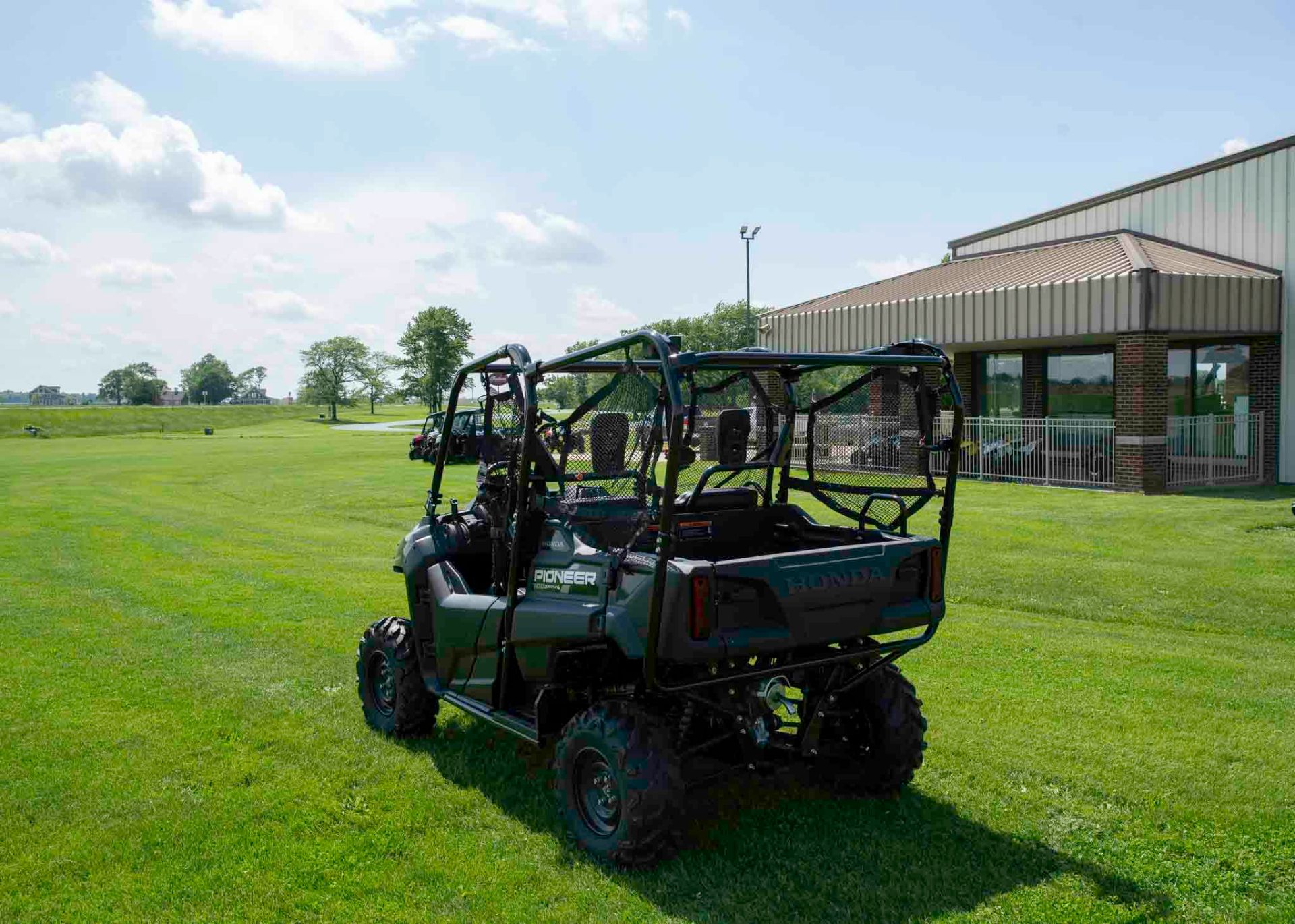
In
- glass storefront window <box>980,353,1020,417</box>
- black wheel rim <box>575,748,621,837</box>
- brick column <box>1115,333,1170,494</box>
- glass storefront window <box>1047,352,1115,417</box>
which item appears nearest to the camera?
black wheel rim <box>575,748,621,837</box>

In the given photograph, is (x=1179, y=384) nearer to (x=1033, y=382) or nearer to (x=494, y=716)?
(x=1033, y=382)

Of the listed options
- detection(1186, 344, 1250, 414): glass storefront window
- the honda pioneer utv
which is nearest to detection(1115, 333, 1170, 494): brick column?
detection(1186, 344, 1250, 414): glass storefront window

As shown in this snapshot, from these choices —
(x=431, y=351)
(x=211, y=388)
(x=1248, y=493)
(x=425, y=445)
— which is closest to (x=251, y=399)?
(x=211, y=388)

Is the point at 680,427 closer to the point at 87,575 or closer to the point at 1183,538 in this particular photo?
the point at 87,575

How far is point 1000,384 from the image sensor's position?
90.1 feet

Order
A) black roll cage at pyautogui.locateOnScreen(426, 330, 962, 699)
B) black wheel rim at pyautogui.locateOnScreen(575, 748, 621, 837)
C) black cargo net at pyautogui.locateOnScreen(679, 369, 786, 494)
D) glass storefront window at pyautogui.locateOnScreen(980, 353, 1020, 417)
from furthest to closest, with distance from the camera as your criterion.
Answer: glass storefront window at pyautogui.locateOnScreen(980, 353, 1020, 417), black cargo net at pyautogui.locateOnScreen(679, 369, 786, 494), black wheel rim at pyautogui.locateOnScreen(575, 748, 621, 837), black roll cage at pyautogui.locateOnScreen(426, 330, 962, 699)

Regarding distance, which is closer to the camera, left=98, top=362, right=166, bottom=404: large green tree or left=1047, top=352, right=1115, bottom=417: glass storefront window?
left=1047, top=352, right=1115, bottom=417: glass storefront window

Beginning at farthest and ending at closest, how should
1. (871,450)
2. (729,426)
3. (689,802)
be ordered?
1. (871,450)
2. (729,426)
3. (689,802)

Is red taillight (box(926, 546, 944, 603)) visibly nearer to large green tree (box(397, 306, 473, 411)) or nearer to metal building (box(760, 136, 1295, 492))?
→ metal building (box(760, 136, 1295, 492))

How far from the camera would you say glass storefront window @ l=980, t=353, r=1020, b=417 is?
1064 inches

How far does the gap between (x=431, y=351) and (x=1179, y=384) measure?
80.8 meters

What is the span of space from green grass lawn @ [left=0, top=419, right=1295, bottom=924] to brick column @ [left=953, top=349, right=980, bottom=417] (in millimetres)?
16293

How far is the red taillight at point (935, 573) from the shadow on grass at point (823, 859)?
1.05 metres

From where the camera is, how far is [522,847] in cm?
512
